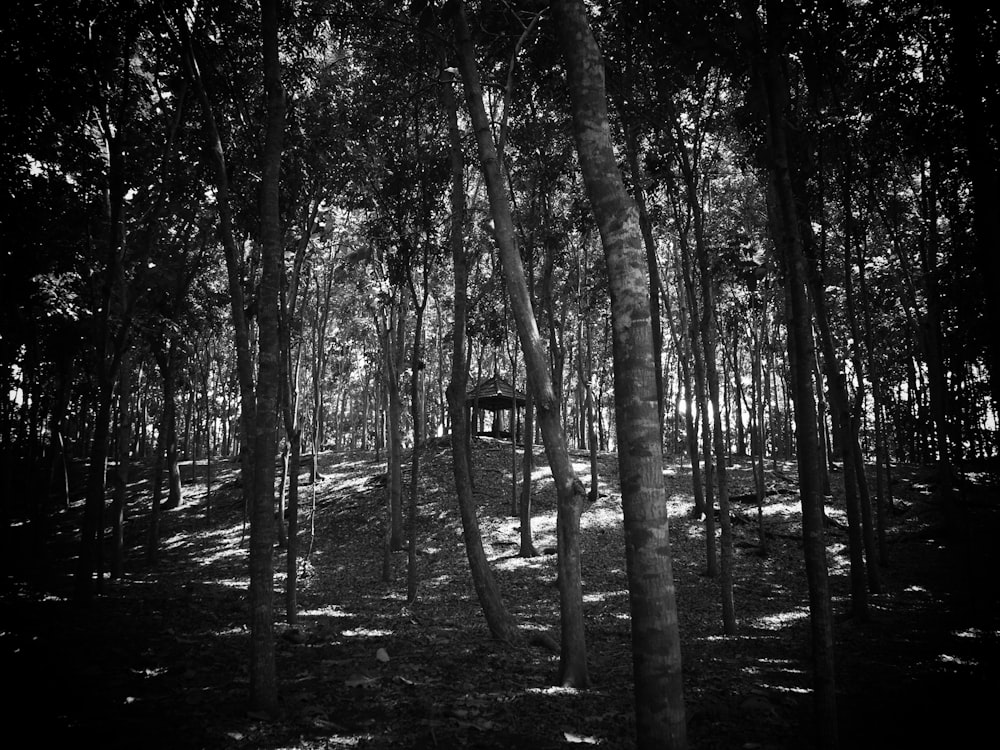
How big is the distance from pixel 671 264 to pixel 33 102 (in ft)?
68.9

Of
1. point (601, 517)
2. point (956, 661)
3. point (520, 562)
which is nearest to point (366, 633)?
point (520, 562)

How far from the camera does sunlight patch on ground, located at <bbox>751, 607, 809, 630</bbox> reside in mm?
10305

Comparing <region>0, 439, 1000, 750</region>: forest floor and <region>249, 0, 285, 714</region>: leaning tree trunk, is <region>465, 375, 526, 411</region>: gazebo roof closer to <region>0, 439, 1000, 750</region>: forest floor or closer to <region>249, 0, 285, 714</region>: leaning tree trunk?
<region>0, 439, 1000, 750</region>: forest floor

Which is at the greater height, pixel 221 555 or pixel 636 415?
pixel 636 415

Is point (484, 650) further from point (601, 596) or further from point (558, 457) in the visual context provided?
point (601, 596)

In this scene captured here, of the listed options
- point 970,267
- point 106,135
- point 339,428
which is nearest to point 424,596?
point 106,135

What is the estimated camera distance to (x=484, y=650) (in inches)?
332

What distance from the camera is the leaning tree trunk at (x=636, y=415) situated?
366cm

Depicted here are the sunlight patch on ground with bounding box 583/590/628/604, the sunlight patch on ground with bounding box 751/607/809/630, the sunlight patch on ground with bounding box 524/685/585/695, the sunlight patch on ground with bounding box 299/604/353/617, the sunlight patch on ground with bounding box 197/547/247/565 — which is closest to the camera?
the sunlight patch on ground with bounding box 524/685/585/695

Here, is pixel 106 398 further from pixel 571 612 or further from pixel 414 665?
pixel 571 612

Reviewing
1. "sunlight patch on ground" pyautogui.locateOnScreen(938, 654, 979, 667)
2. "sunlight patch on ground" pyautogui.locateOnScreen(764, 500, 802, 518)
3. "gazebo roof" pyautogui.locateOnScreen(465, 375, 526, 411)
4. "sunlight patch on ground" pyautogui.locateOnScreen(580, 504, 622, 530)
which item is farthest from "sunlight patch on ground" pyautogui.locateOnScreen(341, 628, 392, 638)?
"gazebo roof" pyautogui.locateOnScreen(465, 375, 526, 411)

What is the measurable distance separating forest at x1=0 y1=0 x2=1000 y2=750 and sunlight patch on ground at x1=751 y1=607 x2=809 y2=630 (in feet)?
0.54

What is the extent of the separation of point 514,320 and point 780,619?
26.0 feet

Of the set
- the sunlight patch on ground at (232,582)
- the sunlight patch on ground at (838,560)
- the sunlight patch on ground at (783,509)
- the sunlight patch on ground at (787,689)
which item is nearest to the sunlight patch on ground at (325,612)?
the sunlight patch on ground at (232,582)
